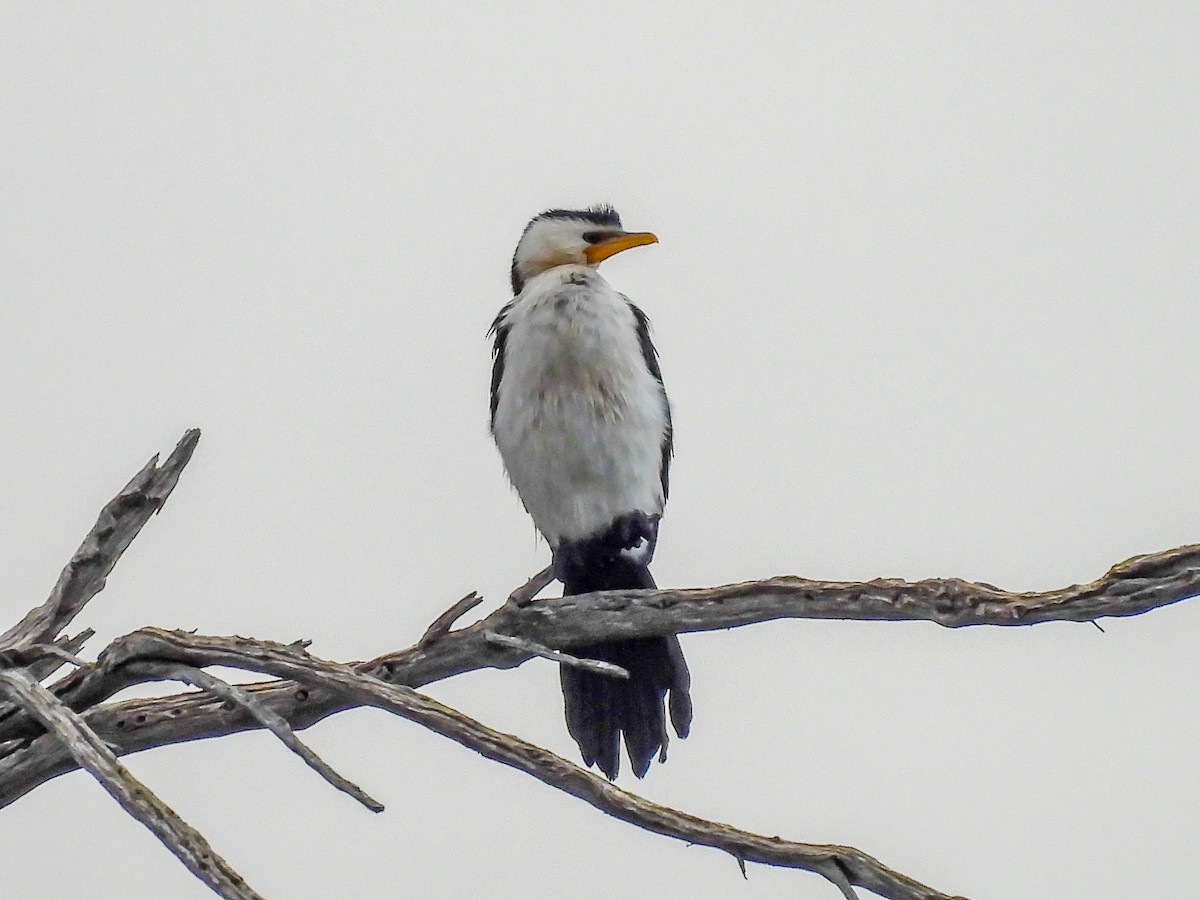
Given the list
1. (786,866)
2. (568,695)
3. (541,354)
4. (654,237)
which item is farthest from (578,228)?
(786,866)

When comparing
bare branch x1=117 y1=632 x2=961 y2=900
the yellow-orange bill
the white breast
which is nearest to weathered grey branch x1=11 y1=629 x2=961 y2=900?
bare branch x1=117 y1=632 x2=961 y2=900

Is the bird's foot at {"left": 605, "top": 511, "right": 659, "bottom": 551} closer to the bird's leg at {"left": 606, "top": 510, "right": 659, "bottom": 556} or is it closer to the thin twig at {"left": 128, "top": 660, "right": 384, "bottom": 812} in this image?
the bird's leg at {"left": 606, "top": 510, "right": 659, "bottom": 556}

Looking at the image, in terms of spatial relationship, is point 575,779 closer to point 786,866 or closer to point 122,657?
point 786,866

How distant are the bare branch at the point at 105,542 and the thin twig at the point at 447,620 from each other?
0.56 metres

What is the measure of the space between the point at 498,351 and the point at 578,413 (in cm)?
A: 34

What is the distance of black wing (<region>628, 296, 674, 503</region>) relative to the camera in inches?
112

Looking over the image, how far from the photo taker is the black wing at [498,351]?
9.44 ft

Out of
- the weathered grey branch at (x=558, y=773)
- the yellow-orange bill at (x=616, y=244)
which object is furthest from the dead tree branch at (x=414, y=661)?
the yellow-orange bill at (x=616, y=244)

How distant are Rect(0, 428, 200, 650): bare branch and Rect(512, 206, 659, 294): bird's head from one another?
939 millimetres

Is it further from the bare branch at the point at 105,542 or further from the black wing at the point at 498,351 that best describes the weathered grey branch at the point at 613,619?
the black wing at the point at 498,351

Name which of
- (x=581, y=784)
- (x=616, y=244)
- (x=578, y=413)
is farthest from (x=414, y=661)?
(x=616, y=244)

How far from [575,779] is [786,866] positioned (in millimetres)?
308

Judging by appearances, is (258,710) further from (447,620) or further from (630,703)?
(630,703)

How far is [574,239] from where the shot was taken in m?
2.96
